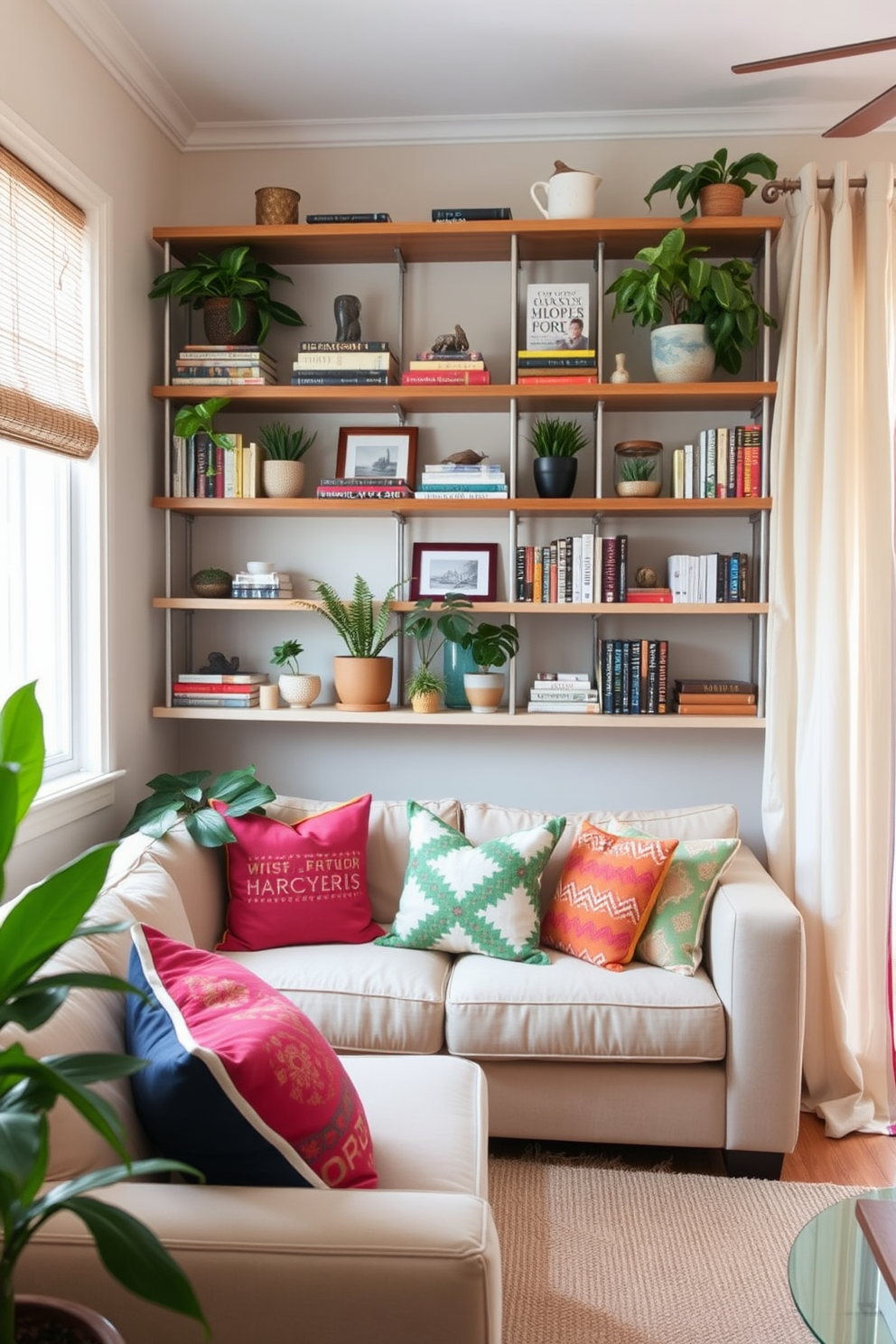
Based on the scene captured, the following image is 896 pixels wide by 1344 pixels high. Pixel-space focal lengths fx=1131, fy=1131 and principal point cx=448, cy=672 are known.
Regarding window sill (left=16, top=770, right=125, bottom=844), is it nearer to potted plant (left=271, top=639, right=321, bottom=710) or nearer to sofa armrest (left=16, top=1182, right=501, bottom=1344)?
potted plant (left=271, top=639, right=321, bottom=710)

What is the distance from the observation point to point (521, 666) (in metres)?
3.58

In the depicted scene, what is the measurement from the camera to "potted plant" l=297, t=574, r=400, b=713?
11.1 feet

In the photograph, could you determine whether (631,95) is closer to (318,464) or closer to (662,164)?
(662,164)

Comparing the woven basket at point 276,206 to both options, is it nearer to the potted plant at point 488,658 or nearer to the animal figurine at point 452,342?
the animal figurine at point 452,342

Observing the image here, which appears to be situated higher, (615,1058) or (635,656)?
(635,656)

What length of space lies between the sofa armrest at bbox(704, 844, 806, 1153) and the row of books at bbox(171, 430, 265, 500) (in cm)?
189

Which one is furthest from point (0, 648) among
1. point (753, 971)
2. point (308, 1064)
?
point (753, 971)

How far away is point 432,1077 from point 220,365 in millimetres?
2185

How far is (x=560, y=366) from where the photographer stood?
3.32 meters

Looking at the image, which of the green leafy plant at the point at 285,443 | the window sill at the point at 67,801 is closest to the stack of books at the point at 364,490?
the green leafy plant at the point at 285,443

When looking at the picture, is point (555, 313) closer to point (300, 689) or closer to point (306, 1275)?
point (300, 689)

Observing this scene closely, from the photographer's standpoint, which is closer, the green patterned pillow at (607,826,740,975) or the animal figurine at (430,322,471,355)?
the green patterned pillow at (607,826,740,975)

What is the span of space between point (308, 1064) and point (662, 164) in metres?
2.98

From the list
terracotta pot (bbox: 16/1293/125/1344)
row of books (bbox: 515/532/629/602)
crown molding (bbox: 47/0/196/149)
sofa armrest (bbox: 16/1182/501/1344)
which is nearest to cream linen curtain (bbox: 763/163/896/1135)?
row of books (bbox: 515/532/629/602)
